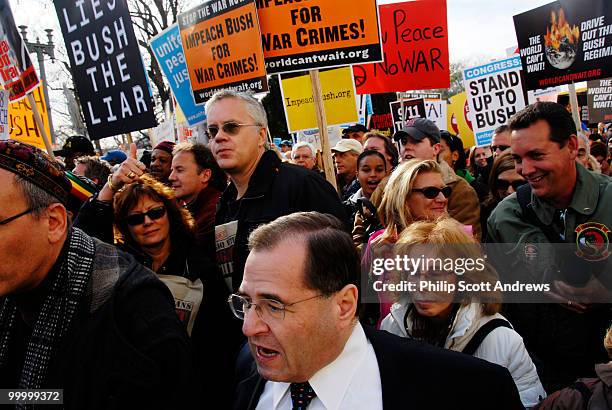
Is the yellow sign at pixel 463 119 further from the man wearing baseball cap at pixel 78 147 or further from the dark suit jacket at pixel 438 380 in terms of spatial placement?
the dark suit jacket at pixel 438 380

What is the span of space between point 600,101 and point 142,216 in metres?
8.72

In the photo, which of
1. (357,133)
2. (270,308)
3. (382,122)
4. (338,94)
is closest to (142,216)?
(270,308)

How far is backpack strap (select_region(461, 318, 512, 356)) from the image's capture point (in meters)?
2.04

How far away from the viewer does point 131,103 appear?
465 cm

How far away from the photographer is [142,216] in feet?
9.29

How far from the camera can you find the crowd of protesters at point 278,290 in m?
1.53

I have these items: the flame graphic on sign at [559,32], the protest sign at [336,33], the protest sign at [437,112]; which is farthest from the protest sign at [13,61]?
the protest sign at [437,112]

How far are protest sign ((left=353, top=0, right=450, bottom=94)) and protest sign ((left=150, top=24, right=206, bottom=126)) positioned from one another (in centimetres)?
226

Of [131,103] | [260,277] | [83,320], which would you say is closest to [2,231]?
[83,320]

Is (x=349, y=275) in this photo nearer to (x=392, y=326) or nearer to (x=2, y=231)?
(x=392, y=326)

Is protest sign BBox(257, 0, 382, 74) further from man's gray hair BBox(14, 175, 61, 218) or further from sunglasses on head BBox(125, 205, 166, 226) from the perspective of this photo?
man's gray hair BBox(14, 175, 61, 218)

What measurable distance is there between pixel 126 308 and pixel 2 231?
413 mm

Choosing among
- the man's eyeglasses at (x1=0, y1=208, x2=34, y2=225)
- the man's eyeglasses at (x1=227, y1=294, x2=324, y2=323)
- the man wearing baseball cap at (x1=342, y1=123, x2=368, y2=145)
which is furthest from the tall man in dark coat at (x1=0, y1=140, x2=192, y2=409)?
the man wearing baseball cap at (x1=342, y1=123, x2=368, y2=145)

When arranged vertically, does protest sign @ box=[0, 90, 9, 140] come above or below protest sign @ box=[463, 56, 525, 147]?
above
